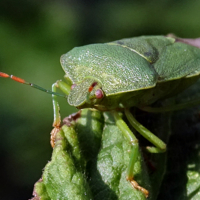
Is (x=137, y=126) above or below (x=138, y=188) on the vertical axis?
above

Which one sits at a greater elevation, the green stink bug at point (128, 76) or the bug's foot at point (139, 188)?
the green stink bug at point (128, 76)

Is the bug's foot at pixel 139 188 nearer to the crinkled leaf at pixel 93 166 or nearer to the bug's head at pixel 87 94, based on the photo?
the crinkled leaf at pixel 93 166

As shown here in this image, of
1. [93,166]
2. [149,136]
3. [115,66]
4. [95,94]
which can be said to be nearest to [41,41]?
[115,66]

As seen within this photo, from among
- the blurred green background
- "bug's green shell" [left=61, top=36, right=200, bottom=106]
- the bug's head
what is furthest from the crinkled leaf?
the blurred green background

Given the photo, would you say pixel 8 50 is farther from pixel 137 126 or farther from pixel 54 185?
pixel 54 185

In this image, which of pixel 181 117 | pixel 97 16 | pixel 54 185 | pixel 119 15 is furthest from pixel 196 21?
pixel 54 185

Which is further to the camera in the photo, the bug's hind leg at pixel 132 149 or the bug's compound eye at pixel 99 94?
the bug's compound eye at pixel 99 94

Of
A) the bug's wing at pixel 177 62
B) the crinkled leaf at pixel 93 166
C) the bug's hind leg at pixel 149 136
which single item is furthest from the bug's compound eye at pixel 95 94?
the bug's wing at pixel 177 62
